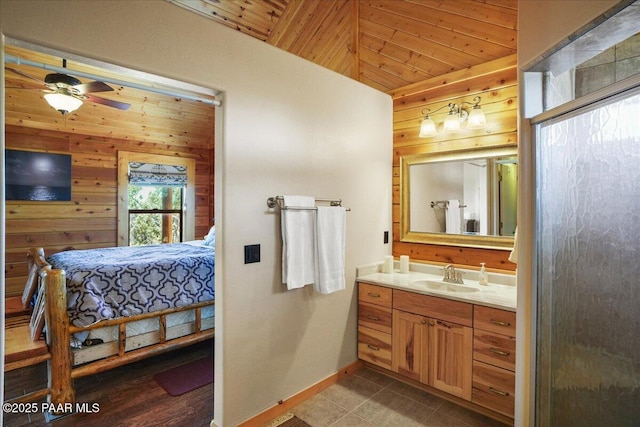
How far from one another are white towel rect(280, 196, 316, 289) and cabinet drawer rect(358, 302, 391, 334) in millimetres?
717

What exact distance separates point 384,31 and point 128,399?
3.70 m

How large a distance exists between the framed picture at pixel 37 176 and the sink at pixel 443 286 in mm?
4503

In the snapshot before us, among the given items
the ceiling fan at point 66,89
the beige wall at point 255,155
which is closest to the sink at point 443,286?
the beige wall at point 255,155

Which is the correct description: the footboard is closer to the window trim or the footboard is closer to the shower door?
the window trim

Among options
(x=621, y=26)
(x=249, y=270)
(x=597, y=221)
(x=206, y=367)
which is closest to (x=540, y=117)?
(x=621, y=26)

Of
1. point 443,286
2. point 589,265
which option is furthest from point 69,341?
point 589,265

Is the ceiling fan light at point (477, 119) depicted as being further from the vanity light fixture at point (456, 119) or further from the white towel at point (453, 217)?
the white towel at point (453, 217)

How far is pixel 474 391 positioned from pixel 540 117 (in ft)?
5.68

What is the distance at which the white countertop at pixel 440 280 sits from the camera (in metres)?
2.12

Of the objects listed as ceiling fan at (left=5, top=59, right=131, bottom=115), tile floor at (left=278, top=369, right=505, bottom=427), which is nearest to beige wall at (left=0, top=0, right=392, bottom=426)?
tile floor at (left=278, top=369, right=505, bottom=427)

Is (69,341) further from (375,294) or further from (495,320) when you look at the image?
(495,320)

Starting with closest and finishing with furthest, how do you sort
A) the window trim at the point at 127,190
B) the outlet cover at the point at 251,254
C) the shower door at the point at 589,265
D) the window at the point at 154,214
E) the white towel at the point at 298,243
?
1. the shower door at the point at 589,265
2. the outlet cover at the point at 251,254
3. the white towel at the point at 298,243
4. the window trim at the point at 127,190
5. the window at the point at 154,214

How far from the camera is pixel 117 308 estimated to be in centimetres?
252

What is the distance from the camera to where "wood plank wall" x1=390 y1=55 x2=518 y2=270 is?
2477 millimetres
